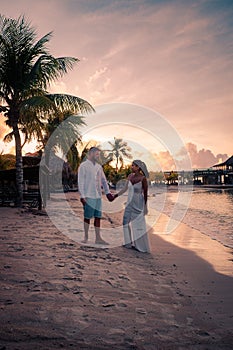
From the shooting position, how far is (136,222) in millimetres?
5777

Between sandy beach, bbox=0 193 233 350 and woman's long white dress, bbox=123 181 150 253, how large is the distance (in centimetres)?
28

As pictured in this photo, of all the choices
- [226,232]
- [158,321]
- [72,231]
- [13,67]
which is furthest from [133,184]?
[13,67]

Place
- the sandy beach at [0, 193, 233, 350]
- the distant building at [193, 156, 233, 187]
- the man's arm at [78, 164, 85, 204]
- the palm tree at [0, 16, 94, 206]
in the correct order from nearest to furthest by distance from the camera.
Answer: the sandy beach at [0, 193, 233, 350]
the man's arm at [78, 164, 85, 204]
the palm tree at [0, 16, 94, 206]
the distant building at [193, 156, 233, 187]

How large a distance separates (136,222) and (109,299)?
9.17ft

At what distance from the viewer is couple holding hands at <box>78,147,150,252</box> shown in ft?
18.4

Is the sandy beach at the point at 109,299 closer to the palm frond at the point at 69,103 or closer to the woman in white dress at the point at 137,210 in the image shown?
the woman in white dress at the point at 137,210

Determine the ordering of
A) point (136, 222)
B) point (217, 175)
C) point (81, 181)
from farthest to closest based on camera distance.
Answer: point (217, 175)
point (136, 222)
point (81, 181)

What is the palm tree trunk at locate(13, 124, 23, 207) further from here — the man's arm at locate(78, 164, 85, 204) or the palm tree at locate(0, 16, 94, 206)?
the man's arm at locate(78, 164, 85, 204)

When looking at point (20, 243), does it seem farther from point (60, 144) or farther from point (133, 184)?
point (60, 144)

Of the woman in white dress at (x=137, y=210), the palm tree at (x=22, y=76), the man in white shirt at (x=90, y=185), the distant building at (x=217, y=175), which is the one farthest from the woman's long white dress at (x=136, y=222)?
the distant building at (x=217, y=175)

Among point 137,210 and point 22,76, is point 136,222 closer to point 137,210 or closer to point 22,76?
point 137,210

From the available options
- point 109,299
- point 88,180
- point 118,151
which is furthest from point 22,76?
point 118,151

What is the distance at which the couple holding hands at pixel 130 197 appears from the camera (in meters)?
5.62

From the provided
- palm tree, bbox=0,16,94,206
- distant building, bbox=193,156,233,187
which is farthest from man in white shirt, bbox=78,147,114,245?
distant building, bbox=193,156,233,187
